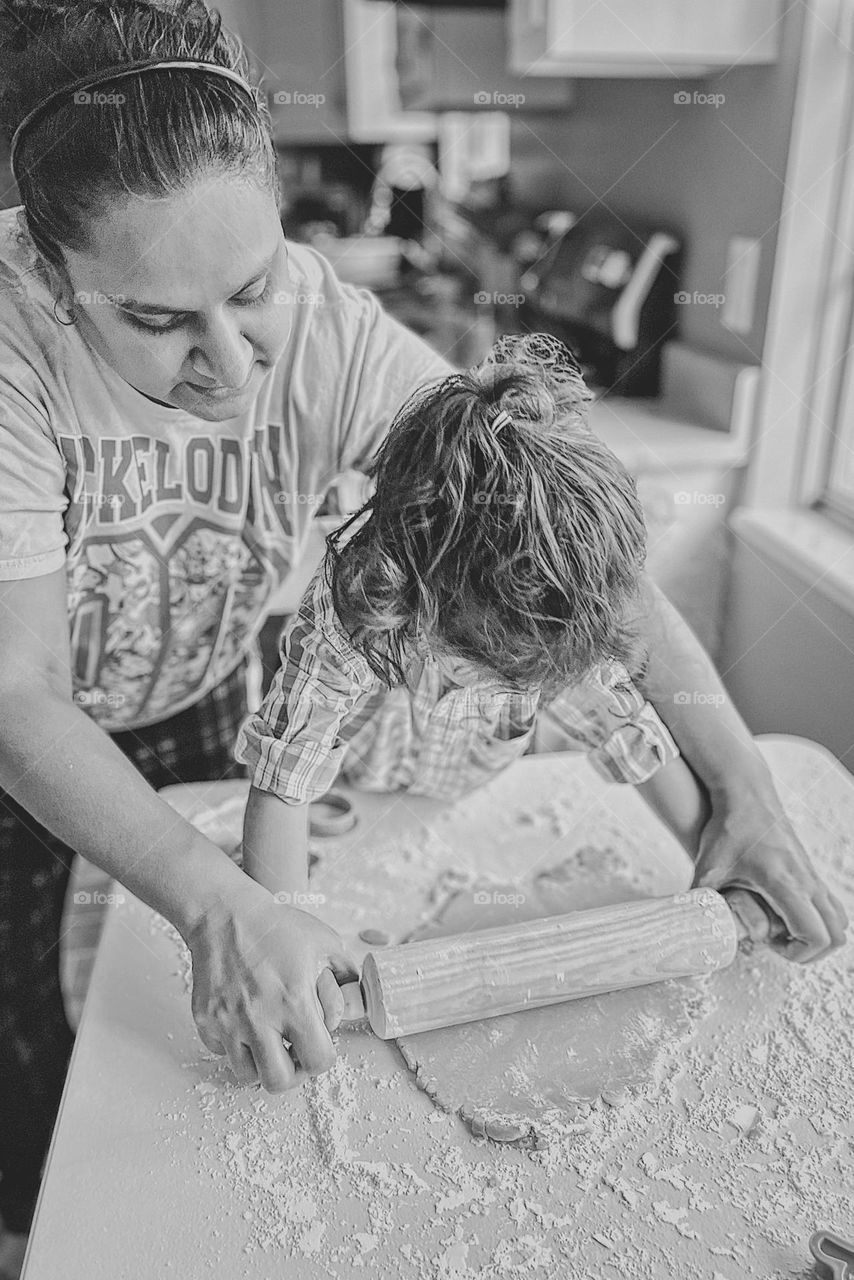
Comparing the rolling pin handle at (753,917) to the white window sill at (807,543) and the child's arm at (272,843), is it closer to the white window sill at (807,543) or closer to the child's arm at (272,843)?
the child's arm at (272,843)

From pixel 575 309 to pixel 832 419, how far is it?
52cm

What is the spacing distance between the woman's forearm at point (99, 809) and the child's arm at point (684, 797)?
367 millimetres

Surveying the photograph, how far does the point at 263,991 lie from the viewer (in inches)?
27.2

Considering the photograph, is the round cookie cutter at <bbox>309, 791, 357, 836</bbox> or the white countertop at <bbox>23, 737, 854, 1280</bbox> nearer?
the white countertop at <bbox>23, 737, 854, 1280</bbox>

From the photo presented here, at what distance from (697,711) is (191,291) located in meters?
0.51

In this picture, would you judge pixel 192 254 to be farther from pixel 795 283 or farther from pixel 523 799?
pixel 795 283

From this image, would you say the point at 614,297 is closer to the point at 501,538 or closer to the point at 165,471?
the point at 165,471

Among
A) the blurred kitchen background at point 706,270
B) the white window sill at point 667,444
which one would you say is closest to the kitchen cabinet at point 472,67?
the blurred kitchen background at point 706,270

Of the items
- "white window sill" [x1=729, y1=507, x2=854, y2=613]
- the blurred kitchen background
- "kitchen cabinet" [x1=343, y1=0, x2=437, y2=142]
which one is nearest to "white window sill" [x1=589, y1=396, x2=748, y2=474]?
the blurred kitchen background

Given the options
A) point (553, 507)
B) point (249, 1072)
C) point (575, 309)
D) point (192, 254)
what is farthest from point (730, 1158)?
point (575, 309)

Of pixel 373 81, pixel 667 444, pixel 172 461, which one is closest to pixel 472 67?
pixel 373 81

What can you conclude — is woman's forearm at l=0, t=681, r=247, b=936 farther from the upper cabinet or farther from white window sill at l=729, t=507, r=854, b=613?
the upper cabinet

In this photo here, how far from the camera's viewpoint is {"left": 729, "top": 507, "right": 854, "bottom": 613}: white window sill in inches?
58.4

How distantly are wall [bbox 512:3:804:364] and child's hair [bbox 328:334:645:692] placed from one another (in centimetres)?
110
